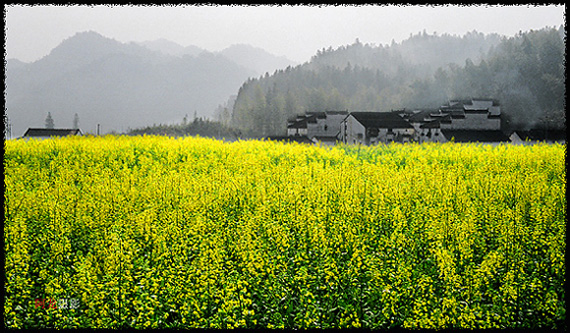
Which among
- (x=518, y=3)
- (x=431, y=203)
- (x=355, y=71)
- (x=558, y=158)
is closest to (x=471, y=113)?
(x=558, y=158)

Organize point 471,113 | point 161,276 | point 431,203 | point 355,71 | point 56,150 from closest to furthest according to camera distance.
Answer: point 161,276 → point 431,203 → point 56,150 → point 471,113 → point 355,71

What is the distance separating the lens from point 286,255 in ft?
18.9

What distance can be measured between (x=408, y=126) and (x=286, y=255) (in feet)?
79.6

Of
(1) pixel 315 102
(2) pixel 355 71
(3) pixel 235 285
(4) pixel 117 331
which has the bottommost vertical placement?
(4) pixel 117 331

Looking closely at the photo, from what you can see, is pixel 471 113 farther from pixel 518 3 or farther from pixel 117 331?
pixel 117 331

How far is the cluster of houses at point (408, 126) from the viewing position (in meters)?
26.8

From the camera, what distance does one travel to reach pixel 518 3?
5609 millimetres

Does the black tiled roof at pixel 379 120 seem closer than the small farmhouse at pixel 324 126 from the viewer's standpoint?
Yes

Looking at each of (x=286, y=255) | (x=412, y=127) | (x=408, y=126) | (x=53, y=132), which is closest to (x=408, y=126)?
(x=408, y=126)

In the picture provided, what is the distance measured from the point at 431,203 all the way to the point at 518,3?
394cm

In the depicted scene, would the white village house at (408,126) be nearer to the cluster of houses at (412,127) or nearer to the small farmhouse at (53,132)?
the cluster of houses at (412,127)

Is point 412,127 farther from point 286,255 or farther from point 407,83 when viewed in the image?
point 407,83

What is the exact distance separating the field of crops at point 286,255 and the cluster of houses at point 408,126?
1639 centimetres

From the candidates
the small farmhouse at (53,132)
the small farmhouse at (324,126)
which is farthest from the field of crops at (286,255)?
the small farmhouse at (324,126)
